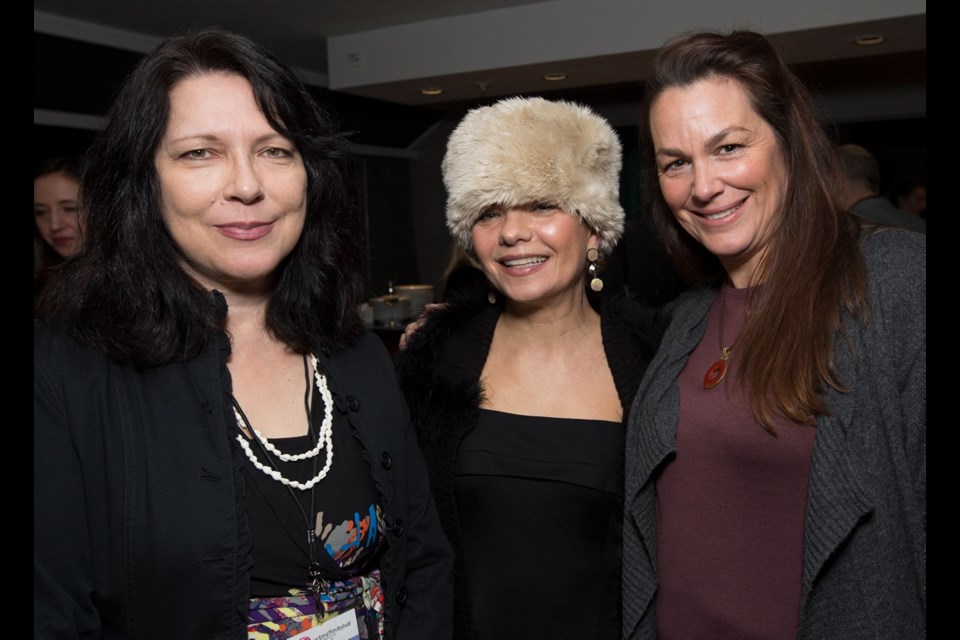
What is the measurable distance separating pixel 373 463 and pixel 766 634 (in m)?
0.80

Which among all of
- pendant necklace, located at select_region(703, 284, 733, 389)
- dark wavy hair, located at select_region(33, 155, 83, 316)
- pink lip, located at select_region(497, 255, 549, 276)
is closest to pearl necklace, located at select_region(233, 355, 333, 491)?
pink lip, located at select_region(497, 255, 549, 276)

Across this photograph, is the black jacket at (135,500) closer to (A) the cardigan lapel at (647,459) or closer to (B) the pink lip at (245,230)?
(B) the pink lip at (245,230)

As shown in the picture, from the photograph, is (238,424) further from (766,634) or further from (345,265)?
(766,634)

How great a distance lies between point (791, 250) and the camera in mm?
1503

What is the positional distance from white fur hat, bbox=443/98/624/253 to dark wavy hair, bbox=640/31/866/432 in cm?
30

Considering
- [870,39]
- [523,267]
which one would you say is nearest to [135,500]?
[523,267]

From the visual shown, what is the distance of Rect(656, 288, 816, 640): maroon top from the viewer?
139cm

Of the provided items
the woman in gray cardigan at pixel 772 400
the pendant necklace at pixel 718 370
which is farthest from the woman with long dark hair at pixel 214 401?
the pendant necklace at pixel 718 370

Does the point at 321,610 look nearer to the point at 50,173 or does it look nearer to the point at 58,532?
the point at 58,532

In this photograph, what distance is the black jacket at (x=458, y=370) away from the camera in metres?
1.78

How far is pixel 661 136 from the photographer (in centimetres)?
159

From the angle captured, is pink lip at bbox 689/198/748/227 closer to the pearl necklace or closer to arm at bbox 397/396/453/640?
arm at bbox 397/396/453/640

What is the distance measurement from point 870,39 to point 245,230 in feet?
16.6
